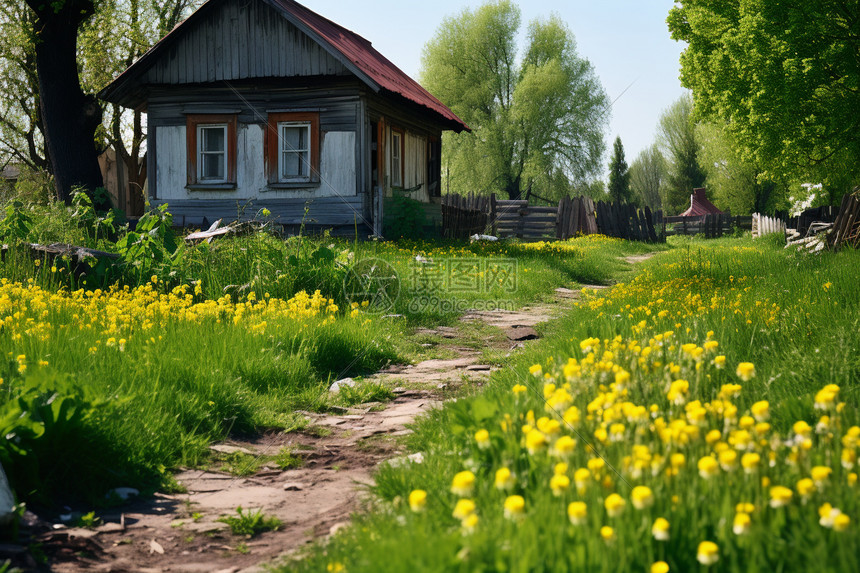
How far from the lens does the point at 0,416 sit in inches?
132

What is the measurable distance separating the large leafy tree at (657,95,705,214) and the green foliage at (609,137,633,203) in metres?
3.80

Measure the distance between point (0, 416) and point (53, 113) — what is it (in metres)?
15.1

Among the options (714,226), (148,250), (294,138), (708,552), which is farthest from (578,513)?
(714,226)

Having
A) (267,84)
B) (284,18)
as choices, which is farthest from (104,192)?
(284,18)

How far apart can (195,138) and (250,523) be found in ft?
50.8

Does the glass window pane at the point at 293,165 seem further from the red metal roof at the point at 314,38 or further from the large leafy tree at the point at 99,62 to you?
the large leafy tree at the point at 99,62

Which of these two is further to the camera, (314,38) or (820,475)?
(314,38)

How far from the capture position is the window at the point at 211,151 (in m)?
16.8

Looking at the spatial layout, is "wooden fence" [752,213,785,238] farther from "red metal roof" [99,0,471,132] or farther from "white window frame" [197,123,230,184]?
"white window frame" [197,123,230,184]

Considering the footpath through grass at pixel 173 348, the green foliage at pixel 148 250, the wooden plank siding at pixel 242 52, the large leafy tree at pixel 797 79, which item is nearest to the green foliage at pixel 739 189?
the large leafy tree at pixel 797 79

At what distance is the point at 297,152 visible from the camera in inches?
658

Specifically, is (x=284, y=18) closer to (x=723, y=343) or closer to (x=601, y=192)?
(x=723, y=343)

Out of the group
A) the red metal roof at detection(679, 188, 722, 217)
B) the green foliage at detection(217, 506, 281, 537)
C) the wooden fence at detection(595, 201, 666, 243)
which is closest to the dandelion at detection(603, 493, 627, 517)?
the green foliage at detection(217, 506, 281, 537)

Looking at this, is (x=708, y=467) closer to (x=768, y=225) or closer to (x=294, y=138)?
(x=294, y=138)
